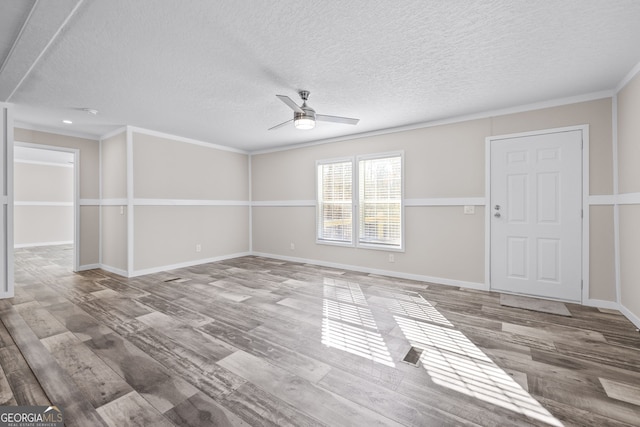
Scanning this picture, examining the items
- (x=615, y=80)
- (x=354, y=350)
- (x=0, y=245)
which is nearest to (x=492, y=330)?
(x=354, y=350)

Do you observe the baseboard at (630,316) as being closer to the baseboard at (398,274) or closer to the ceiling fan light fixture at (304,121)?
the baseboard at (398,274)

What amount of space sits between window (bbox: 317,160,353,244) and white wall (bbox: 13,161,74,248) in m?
8.93

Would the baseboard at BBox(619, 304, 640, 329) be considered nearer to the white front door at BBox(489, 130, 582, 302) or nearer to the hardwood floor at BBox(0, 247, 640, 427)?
the hardwood floor at BBox(0, 247, 640, 427)

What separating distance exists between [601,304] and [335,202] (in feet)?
13.1

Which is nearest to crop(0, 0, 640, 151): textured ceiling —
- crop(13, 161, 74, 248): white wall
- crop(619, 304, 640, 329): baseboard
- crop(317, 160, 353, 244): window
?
crop(317, 160, 353, 244): window

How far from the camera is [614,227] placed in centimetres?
318

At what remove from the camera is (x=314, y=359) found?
7.14 feet

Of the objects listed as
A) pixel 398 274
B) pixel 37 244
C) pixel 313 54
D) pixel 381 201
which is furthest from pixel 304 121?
pixel 37 244

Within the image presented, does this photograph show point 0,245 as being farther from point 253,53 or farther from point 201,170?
point 253,53

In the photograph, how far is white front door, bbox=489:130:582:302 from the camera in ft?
11.1

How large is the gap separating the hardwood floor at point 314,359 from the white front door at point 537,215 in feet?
1.39

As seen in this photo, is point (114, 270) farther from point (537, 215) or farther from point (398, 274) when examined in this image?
point (537, 215)

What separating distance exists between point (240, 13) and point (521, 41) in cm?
222

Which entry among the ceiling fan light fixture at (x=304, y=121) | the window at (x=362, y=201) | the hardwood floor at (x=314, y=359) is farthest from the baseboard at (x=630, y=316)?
the ceiling fan light fixture at (x=304, y=121)
